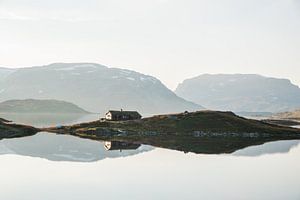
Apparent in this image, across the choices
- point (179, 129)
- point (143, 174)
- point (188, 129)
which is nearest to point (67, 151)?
point (143, 174)

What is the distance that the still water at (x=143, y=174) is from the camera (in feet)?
169

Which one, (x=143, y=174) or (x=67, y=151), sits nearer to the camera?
(x=143, y=174)

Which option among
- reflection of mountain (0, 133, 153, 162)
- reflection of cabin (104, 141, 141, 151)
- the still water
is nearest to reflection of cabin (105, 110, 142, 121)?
reflection of cabin (104, 141, 141, 151)

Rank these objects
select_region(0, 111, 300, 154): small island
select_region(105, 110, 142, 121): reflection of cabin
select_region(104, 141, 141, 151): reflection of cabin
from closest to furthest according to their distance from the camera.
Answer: select_region(104, 141, 141, 151): reflection of cabin → select_region(0, 111, 300, 154): small island → select_region(105, 110, 142, 121): reflection of cabin

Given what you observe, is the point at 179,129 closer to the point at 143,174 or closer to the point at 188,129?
the point at 188,129

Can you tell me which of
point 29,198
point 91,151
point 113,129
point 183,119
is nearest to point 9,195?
point 29,198

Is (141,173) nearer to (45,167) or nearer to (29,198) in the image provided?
(45,167)

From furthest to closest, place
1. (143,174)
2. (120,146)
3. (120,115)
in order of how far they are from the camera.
Answer: (120,115), (120,146), (143,174)

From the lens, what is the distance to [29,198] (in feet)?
156

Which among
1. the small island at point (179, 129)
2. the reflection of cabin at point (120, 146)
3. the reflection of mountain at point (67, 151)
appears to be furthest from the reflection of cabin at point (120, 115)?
the reflection of mountain at point (67, 151)

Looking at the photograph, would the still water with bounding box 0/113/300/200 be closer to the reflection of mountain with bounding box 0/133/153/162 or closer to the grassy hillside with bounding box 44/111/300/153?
the reflection of mountain with bounding box 0/133/153/162

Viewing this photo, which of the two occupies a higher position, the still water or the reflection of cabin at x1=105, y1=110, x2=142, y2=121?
the reflection of cabin at x1=105, y1=110, x2=142, y2=121

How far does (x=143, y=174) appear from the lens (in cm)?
6775

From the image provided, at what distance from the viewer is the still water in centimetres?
5141
